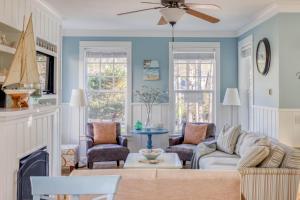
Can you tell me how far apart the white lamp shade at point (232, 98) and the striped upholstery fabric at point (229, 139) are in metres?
1.20

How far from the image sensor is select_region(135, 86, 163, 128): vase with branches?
22.6 ft

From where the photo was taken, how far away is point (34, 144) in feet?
12.5

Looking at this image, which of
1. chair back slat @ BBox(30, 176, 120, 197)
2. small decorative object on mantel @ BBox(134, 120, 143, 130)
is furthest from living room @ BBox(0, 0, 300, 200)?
small decorative object on mantel @ BBox(134, 120, 143, 130)

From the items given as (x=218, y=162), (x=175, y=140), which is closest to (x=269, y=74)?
(x=218, y=162)

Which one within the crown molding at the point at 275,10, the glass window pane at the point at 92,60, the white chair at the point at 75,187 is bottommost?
the white chair at the point at 75,187

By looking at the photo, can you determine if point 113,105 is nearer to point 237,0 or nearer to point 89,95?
point 89,95

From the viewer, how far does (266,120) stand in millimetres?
5254

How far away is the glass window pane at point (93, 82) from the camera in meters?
7.01

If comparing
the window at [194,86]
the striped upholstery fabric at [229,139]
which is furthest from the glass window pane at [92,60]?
the striped upholstery fabric at [229,139]

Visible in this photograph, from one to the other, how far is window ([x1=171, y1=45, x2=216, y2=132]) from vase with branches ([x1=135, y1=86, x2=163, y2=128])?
0.36 meters

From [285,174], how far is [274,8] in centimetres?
245

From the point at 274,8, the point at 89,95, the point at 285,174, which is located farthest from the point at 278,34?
the point at 89,95

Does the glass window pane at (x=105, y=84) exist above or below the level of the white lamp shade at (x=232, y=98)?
above

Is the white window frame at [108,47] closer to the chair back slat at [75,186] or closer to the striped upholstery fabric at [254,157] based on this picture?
the striped upholstery fabric at [254,157]
